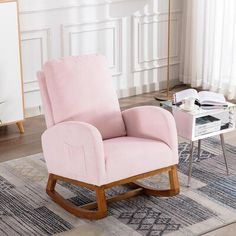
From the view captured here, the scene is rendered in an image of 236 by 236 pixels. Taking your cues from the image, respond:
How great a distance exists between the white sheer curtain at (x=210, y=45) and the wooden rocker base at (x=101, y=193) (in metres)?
2.04

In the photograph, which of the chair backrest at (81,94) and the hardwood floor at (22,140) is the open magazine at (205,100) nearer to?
the chair backrest at (81,94)

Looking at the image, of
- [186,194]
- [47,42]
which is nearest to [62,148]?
[186,194]

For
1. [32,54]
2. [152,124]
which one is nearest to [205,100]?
[152,124]

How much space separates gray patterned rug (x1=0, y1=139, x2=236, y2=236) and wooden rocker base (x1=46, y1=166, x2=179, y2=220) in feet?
0.11

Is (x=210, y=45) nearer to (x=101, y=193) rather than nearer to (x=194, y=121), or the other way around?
(x=194, y=121)

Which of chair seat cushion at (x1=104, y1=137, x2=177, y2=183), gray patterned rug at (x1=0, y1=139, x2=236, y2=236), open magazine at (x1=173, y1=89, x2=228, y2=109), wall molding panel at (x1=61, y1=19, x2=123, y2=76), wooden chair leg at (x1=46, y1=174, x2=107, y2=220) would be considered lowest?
gray patterned rug at (x1=0, y1=139, x2=236, y2=236)

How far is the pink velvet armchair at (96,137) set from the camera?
345 centimetres

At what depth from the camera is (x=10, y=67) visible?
467 cm

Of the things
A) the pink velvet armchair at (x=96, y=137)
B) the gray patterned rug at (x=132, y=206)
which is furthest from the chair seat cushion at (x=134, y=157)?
the gray patterned rug at (x=132, y=206)

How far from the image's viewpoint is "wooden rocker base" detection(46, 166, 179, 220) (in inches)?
138

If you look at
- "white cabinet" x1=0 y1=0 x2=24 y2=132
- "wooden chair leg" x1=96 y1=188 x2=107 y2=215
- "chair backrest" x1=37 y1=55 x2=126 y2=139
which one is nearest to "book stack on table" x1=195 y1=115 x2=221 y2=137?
"chair backrest" x1=37 y1=55 x2=126 y2=139

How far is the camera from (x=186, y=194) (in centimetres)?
385

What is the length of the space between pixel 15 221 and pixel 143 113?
961 mm

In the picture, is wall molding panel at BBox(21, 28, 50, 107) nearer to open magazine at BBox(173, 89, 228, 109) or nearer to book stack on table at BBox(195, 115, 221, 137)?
open magazine at BBox(173, 89, 228, 109)
